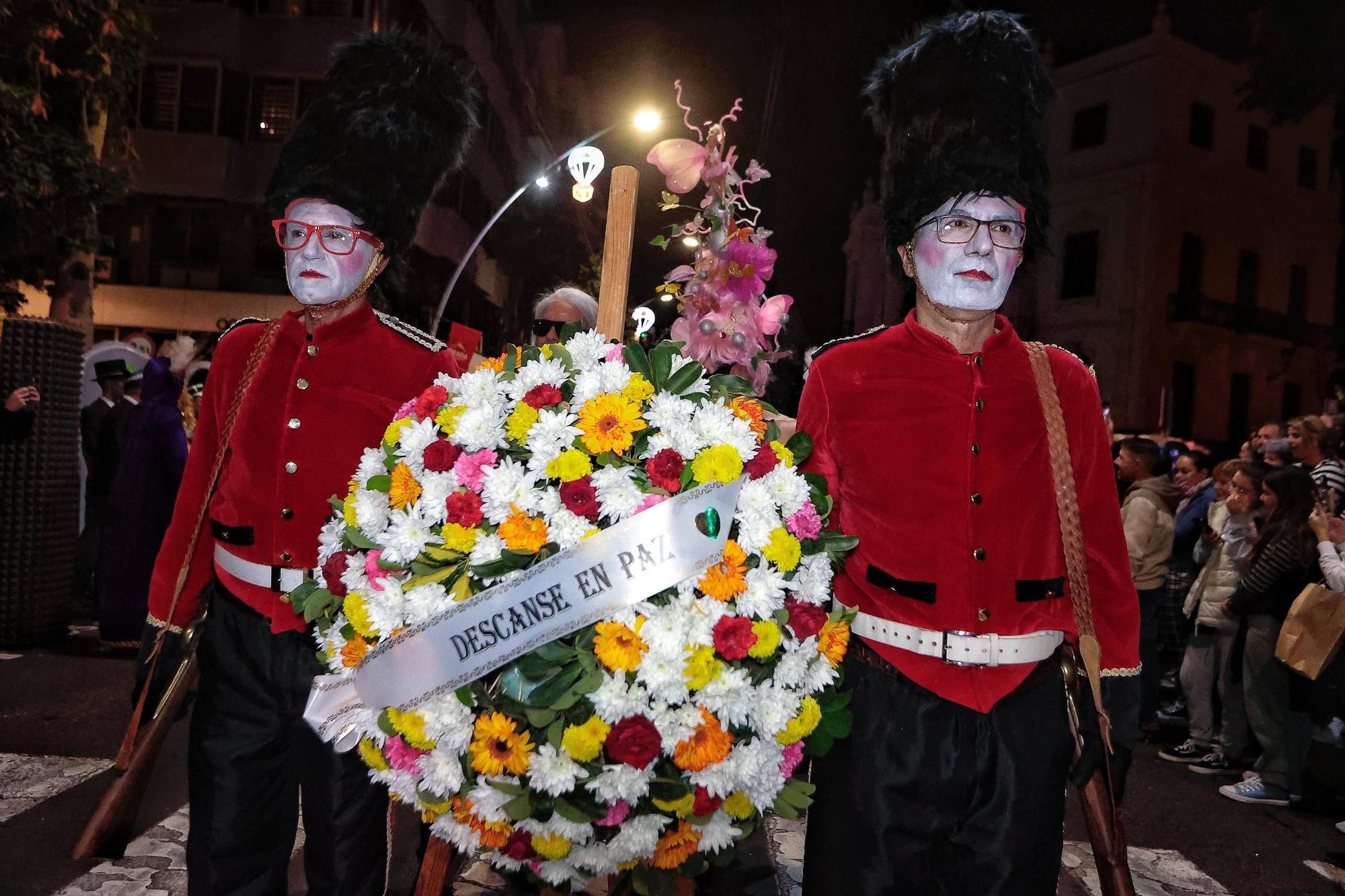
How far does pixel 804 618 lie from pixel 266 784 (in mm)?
1741

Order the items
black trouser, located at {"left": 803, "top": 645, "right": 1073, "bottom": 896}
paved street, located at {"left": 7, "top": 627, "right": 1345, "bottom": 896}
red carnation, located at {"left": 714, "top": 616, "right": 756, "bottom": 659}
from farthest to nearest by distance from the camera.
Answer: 1. paved street, located at {"left": 7, "top": 627, "right": 1345, "bottom": 896}
2. black trouser, located at {"left": 803, "top": 645, "right": 1073, "bottom": 896}
3. red carnation, located at {"left": 714, "top": 616, "right": 756, "bottom": 659}

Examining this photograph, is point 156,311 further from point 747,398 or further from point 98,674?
point 747,398

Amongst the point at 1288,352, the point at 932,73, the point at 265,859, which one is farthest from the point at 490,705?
the point at 1288,352

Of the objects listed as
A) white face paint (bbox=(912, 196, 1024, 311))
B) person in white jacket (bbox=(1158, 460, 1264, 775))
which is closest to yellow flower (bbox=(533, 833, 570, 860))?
white face paint (bbox=(912, 196, 1024, 311))

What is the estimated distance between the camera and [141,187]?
21.2 m

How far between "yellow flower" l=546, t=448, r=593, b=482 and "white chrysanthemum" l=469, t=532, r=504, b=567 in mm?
163

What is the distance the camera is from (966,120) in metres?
2.80

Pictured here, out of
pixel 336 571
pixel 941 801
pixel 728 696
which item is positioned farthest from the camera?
pixel 941 801

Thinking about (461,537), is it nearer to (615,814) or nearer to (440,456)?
(440,456)

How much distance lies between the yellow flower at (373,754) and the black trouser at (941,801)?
3.66 ft

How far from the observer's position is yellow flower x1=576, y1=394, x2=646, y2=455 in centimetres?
201

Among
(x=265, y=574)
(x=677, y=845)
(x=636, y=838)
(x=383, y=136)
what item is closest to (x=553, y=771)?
(x=636, y=838)

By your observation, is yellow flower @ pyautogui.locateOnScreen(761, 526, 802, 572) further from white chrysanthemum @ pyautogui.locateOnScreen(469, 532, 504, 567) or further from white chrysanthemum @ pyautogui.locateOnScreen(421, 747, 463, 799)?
white chrysanthemum @ pyautogui.locateOnScreen(421, 747, 463, 799)

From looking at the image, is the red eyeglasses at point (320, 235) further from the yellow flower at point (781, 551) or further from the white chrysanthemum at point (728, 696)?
the white chrysanthemum at point (728, 696)
